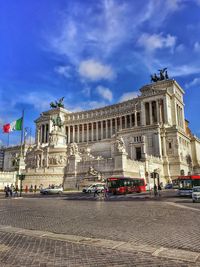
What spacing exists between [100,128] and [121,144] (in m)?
57.1

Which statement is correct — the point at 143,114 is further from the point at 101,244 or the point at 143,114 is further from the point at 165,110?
the point at 101,244

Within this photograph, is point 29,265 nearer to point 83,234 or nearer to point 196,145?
point 83,234

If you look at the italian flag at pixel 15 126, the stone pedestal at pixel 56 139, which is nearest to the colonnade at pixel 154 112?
the stone pedestal at pixel 56 139

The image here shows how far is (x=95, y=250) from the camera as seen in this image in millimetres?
7211

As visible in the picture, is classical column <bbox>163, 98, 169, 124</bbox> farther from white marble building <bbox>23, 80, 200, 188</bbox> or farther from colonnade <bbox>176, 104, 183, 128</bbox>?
colonnade <bbox>176, 104, 183, 128</bbox>

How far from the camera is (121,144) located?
160 ft

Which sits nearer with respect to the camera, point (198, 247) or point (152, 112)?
point (198, 247)

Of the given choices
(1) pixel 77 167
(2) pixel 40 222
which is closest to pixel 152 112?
(1) pixel 77 167

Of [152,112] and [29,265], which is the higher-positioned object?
[152,112]

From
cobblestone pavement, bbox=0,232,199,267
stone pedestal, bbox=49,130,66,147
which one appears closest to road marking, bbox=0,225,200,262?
cobblestone pavement, bbox=0,232,199,267

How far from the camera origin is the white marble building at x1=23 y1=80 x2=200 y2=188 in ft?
175

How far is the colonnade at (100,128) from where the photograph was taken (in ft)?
321

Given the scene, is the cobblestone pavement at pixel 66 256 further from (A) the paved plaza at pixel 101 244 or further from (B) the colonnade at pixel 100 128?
(B) the colonnade at pixel 100 128

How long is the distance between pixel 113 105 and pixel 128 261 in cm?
10101
